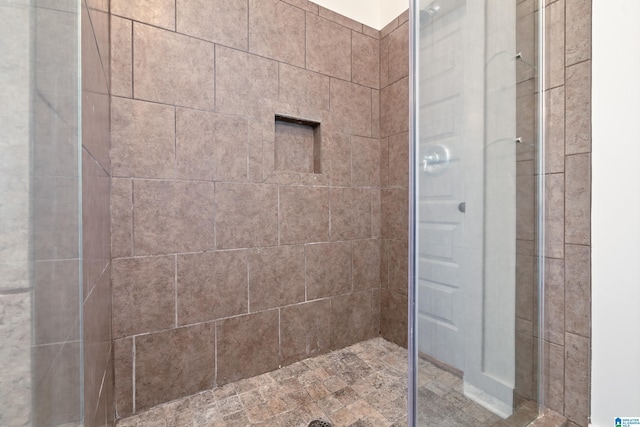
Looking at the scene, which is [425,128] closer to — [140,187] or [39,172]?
[39,172]

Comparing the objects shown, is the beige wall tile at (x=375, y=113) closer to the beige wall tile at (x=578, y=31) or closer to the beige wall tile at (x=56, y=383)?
the beige wall tile at (x=578, y=31)

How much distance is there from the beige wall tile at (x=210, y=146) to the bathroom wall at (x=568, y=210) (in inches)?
58.8

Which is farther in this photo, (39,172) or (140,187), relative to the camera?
(140,187)

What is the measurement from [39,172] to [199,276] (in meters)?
1.16

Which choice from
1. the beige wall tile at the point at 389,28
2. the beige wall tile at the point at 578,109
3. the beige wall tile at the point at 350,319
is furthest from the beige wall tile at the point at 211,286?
the beige wall tile at the point at 389,28

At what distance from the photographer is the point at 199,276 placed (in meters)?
1.46

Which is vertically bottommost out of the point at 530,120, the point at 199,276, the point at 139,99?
the point at 199,276

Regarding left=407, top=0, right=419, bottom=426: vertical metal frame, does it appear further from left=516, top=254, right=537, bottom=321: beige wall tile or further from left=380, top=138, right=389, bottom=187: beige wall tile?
left=380, top=138, right=389, bottom=187: beige wall tile

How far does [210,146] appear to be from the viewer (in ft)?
4.89

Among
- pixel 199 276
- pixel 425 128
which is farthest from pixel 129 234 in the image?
pixel 425 128

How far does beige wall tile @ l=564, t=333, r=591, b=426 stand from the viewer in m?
1.03

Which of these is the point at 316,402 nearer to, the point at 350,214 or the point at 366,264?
the point at 366,264

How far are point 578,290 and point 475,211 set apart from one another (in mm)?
514

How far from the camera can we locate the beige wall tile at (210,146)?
4.67 feet
